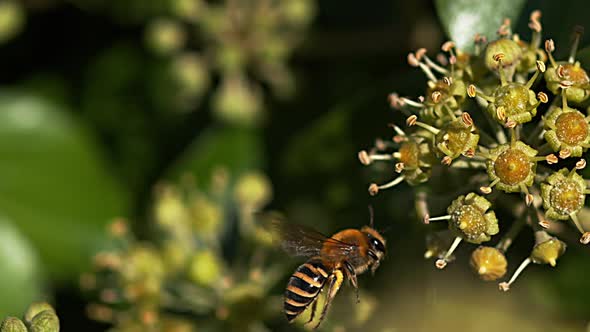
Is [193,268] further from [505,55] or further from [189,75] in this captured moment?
[505,55]

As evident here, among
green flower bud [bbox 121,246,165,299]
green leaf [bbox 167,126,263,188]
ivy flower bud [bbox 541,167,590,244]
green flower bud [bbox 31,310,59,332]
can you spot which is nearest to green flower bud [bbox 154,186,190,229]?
green flower bud [bbox 121,246,165,299]

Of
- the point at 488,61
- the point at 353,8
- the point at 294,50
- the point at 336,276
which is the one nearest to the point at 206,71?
Answer: the point at 294,50

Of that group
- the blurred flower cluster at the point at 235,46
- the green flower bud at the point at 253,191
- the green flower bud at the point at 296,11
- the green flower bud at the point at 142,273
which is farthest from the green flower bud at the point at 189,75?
the green flower bud at the point at 142,273

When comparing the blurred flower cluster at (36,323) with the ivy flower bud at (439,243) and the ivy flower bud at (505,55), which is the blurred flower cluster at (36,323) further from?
the ivy flower bud at (505,55)

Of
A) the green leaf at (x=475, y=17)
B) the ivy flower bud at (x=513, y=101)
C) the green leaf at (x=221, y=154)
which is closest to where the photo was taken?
the ivy flower bud at (x=513, y=101)

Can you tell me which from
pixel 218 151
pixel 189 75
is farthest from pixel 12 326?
pixel 189 75

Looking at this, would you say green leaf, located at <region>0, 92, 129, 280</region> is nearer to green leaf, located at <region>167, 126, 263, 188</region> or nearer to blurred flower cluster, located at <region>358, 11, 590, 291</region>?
green leaf, located at <region>167, 126, 263, 188</region>
